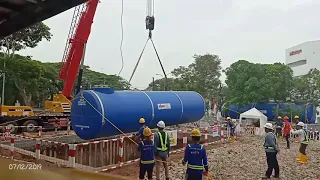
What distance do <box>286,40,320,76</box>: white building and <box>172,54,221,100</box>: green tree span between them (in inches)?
1012

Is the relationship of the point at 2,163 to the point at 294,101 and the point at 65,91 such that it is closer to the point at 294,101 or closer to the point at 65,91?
the point at 65,91

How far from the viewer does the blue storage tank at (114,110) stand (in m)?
10.2

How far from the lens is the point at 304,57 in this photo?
61562 mm

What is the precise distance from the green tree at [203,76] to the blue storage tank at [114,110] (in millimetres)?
28607

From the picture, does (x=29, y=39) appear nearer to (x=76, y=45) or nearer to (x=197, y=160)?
(x=76, y=45)

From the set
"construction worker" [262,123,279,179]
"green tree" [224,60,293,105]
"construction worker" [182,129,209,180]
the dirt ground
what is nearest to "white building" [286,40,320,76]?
"green tree" [224,60,293,105]

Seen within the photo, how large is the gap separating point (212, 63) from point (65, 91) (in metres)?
26.7

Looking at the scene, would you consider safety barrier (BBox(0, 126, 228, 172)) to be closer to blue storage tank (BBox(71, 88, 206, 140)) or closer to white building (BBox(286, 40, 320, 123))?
blue storage tank (BBox(71, 88, 206, 140))

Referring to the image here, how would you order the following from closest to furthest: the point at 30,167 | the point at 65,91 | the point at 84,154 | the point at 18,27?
1. the point at 30,167
2. the point at 18,27
3. the point at 84,154
4. the point at 65,91

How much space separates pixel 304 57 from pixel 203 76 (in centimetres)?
2962

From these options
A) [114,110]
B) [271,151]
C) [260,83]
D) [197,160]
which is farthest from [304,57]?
[197,160]

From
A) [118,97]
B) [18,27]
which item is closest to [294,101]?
[118,97]

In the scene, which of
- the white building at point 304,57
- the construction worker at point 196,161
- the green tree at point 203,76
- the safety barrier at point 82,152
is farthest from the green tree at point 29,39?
the white building at point 304,57

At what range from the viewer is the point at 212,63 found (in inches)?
1646
